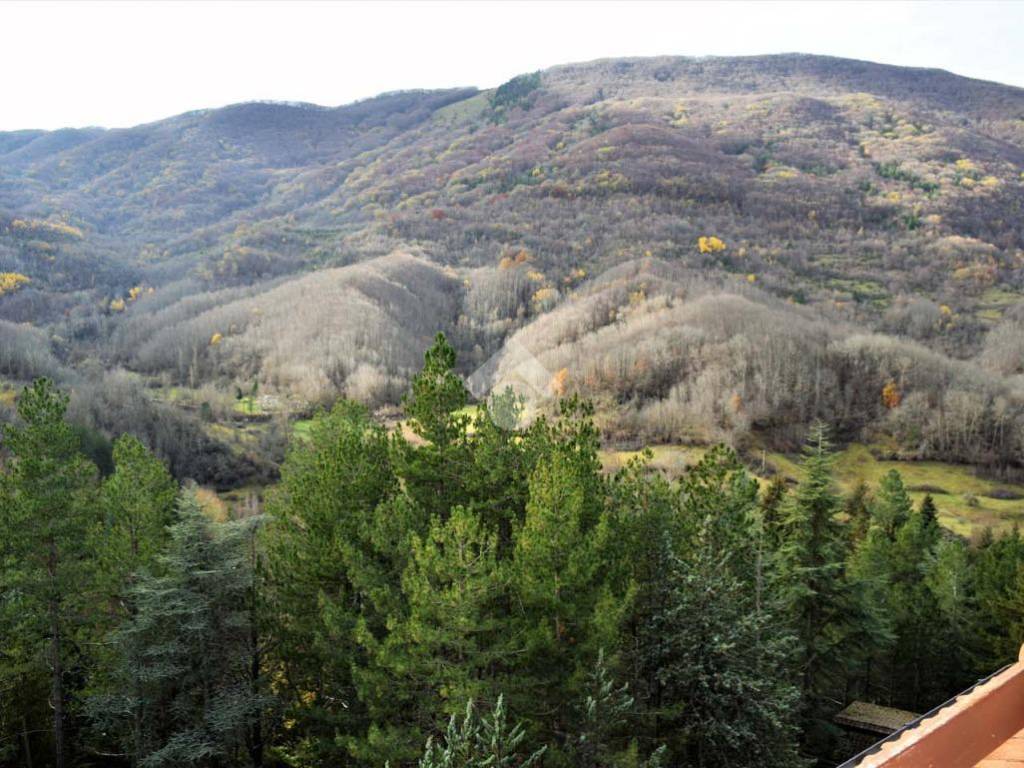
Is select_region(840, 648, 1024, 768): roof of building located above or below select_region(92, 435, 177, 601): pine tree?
above

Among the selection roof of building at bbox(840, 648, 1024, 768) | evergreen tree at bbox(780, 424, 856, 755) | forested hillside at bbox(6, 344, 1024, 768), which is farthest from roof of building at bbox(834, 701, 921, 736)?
roof of building at bbox(840, 648, 1024, 768)

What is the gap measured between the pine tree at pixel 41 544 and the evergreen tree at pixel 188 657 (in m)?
1.93

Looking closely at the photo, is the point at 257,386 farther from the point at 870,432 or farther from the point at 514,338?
the point at 870,432

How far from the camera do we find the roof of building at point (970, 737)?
337cm

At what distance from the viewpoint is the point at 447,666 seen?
15.2 metres

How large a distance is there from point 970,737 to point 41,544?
79.9 ft

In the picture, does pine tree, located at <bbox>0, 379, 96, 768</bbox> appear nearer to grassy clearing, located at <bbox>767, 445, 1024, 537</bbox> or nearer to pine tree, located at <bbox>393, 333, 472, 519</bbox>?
pine tree, located at <bbox>393, 333, 472, 519</bbox>

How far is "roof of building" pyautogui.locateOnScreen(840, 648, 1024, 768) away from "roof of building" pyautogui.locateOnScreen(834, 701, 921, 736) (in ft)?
96.6

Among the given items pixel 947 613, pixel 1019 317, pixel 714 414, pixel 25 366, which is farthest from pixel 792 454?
pixel 25 366

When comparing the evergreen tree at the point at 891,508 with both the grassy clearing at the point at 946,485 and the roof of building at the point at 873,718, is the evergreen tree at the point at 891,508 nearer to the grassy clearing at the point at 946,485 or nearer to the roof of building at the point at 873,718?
the roof of building at the point at 873,718

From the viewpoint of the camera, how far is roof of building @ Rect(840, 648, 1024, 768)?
337 centimetres

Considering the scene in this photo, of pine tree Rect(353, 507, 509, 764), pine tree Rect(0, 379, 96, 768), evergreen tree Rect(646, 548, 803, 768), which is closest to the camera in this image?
pine tree Rect(353, 507, 509, 764)

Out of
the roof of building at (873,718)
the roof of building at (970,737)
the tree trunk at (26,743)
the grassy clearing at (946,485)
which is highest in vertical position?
the roof of building at (970,737)

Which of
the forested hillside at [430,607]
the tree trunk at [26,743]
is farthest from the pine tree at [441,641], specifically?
the tree trunk at [26,743]
